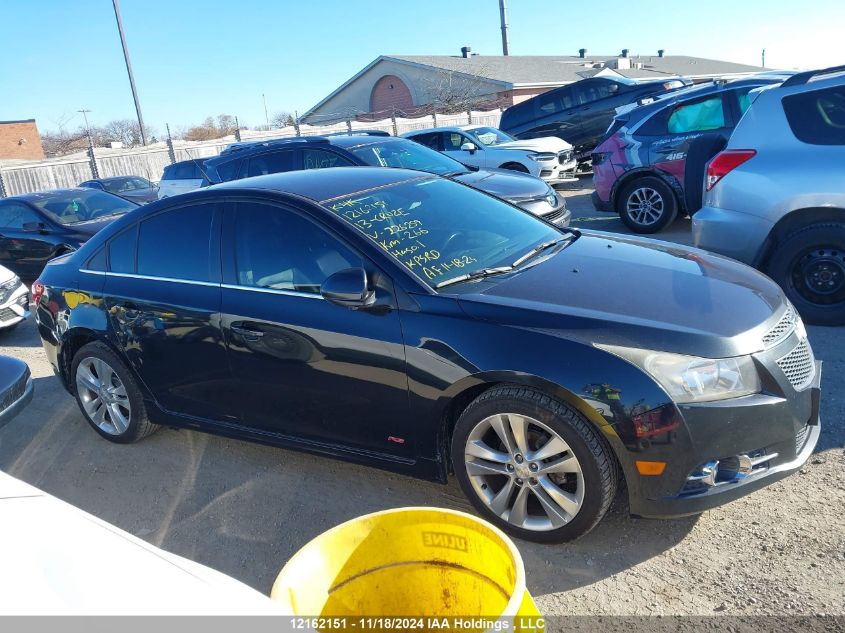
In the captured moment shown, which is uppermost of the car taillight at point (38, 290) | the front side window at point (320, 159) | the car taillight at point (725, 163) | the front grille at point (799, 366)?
the front side window at point (320, 159)

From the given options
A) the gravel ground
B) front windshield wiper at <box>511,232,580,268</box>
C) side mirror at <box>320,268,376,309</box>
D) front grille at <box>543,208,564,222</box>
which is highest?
side mirror at <box>320,268,376,309</box>

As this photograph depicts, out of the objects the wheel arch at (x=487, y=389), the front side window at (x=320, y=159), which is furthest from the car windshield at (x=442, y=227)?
the front side window at (x=320, y=159)

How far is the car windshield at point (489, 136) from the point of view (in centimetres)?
1463

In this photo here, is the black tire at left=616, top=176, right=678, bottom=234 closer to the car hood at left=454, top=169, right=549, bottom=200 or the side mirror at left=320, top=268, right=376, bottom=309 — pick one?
the car hood at left=454, top=169, right=549, bottom=200

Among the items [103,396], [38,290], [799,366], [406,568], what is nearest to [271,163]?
[38,290]

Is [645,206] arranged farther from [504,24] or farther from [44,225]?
[504,24]

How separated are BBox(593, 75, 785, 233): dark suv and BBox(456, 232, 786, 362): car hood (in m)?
5.55

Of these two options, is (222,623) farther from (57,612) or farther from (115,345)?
(115,345)

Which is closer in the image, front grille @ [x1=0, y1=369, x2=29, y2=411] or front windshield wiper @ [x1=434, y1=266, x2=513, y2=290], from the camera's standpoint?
front grille @ [x1=0, y1=369, x2=29, y2=411]

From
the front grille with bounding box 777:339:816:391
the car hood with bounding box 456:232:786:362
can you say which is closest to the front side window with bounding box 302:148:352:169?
the car hood with bounding box 456:232:786:362

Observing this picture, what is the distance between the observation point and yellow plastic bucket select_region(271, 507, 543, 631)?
5.90 ft

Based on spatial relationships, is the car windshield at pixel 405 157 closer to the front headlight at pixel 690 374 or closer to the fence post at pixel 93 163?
the front headlight at pixel 690 374

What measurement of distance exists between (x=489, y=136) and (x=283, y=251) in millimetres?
12058

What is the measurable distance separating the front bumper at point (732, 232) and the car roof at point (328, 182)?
7.94 feet
